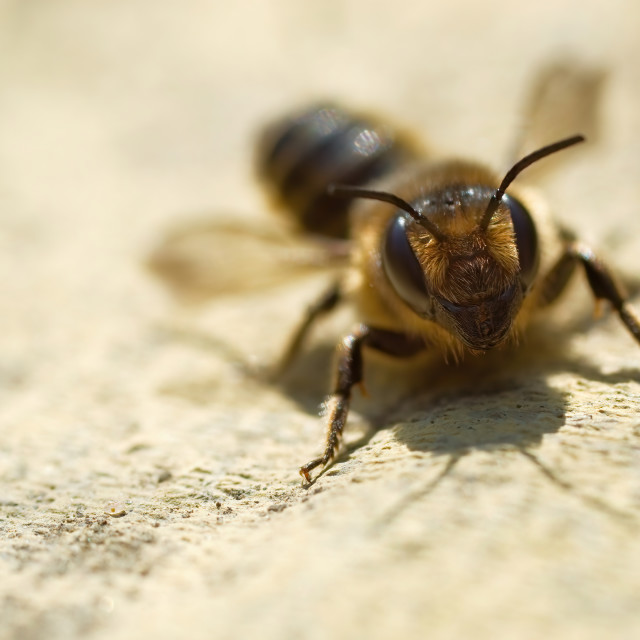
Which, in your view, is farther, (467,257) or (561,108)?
(561,108)

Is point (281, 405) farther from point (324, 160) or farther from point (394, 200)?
point (324, 160)

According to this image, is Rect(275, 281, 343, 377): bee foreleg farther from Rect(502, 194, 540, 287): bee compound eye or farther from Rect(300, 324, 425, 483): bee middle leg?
Rect(502, 194, 540, 287): bee compound eye

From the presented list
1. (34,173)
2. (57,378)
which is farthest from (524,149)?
(34,173)

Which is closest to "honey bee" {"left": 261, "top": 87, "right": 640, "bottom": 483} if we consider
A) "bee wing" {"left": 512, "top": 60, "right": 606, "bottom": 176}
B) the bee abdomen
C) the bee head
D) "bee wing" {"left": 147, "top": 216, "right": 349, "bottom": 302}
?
the bee head

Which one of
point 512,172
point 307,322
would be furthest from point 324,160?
point 512,172

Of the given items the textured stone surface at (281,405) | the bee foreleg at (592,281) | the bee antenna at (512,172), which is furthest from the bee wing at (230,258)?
the bee antenna at (512,172)
